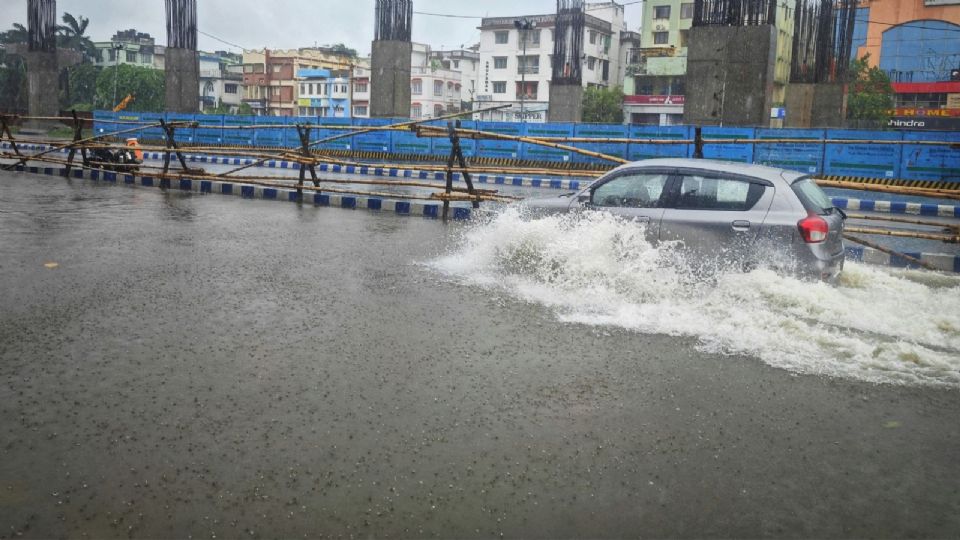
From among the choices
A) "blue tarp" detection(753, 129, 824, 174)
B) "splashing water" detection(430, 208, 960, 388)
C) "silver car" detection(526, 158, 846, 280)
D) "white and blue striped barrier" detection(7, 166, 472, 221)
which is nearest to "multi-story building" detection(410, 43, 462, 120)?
"blue tarp" detection(753, 129, 824, 174)

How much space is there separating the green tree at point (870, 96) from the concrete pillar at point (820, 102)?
28.6 m

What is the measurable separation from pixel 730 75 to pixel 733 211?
17.6 metres

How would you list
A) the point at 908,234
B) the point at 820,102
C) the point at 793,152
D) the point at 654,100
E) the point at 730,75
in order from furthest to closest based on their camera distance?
the point at 654,100, the point at 820,102, the point at 793,152, the point at 730,75, the point at 908,234

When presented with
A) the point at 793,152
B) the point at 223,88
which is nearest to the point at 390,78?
the point at 793,152

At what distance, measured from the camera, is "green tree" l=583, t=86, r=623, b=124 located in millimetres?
72062

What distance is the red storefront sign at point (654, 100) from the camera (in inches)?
2697

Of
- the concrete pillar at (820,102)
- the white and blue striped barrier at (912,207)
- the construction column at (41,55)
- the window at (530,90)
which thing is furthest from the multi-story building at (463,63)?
the white and blue striped barrier at (912,207)

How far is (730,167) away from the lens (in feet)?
26.4

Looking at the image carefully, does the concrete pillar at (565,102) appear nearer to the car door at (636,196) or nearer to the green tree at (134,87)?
the car door at (636,196)

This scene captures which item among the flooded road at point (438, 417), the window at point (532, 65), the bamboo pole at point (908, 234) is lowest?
the flooded road at point (438, 417)

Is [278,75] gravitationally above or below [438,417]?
above

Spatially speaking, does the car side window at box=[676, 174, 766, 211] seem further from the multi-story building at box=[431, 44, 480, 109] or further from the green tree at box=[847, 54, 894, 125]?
the multi-story building at box=[431, 44, 480, 109]

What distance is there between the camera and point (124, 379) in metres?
4.95

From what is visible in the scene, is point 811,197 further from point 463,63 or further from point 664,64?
point 463,63
